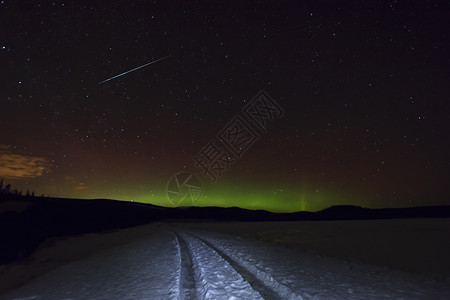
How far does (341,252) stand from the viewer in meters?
13.2

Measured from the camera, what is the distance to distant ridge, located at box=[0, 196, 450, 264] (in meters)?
54.0

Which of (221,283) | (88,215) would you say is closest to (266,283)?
(221,283)

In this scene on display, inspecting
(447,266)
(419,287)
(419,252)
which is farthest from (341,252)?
(419,287)

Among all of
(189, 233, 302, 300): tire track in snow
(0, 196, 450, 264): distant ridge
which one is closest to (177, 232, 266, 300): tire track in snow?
(189, 233, 302, 300): tire track in snow

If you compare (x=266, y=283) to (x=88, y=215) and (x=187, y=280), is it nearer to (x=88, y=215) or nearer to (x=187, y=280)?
(x=187, y=280)

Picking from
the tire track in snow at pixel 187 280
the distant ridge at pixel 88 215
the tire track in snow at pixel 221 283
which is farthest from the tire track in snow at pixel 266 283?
the distant ridge at pixel 88 215

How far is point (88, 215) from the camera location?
108m

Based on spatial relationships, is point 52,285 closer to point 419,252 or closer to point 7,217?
point 419,252

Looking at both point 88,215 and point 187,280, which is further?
point 88,215

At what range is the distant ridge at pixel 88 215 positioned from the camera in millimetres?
54000

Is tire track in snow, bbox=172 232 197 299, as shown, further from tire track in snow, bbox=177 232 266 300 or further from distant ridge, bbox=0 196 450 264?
distant ridge, bbox=0 196 450 264

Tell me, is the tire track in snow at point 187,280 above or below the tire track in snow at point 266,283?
above

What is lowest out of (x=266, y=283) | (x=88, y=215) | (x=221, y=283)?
(x=266, y=283)

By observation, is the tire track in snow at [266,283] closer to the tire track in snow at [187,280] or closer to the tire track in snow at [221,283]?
the tire track in snow at [221,283]
